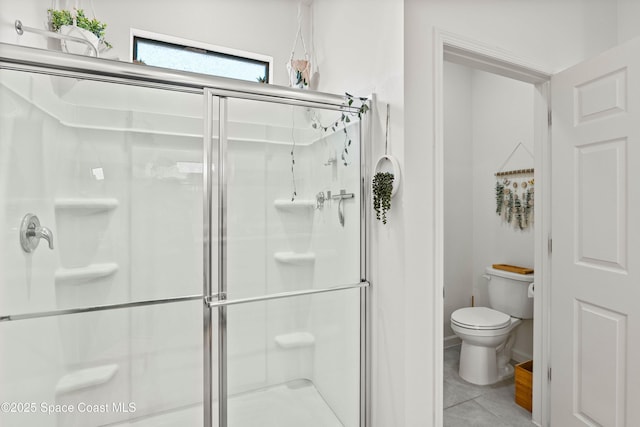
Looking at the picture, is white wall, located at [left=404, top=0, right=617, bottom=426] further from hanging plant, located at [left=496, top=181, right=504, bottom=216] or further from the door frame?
hanging plant, located at [left=496, top=181, right=504, bottom=216]

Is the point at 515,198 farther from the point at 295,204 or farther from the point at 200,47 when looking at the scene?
the point at 200,47

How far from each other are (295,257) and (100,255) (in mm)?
876

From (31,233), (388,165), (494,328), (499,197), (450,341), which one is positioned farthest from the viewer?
(450,341)

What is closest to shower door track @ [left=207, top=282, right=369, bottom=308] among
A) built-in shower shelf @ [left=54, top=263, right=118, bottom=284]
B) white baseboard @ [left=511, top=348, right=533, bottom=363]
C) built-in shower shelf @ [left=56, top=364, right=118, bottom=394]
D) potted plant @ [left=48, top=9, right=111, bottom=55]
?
built-in shower shelf @ [left=54, top=263, right=118, bottom=284]

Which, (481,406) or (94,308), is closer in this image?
(94,308)

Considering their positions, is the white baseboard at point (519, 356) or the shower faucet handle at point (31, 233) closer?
the shower faucet handle at point (31, 233)

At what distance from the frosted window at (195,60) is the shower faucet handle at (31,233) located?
1.30 meters

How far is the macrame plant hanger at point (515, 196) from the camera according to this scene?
2.50m

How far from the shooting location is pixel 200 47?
7.22 ft

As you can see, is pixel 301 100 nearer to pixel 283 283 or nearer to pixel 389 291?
pixel 283 283

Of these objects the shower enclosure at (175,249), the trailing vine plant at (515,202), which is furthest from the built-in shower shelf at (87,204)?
the trailing vine plant at (515,202)

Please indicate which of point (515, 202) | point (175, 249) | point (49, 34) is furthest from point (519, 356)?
point (49, 34)

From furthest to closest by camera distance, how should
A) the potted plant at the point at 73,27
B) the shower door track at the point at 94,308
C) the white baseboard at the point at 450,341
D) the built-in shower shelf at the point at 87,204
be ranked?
the white baseboard at the point at 450,341
the potted plant at the point at 73,27
the built-in shower shelf at the point at 87,204
the shower door track at the point at 94,308

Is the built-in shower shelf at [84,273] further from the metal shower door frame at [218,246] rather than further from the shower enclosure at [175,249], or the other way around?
the metal shower door frame at [218,246]
